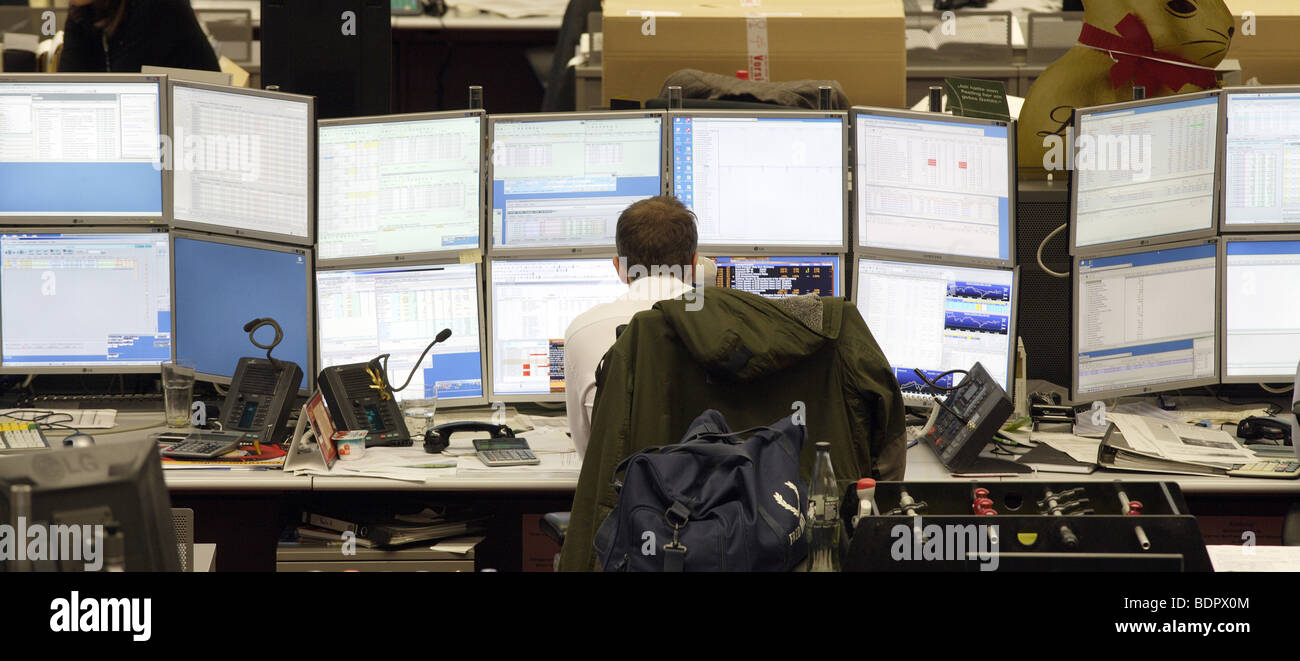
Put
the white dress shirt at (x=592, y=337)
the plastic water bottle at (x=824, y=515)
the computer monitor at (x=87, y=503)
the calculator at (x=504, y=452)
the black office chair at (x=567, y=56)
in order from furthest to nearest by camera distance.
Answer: the black office chair at (x=567, y=56), the calculator at (x=504, y=452), the white dress shirt at (x=592, y=337), the plastic water bottle at (x=824, y=515), the computer monitor at (x=87, y=503)

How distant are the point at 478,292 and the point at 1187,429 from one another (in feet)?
6.24

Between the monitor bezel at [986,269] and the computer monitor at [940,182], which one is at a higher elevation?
the computer monitor at [940,182]

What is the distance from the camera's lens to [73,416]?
3520 millimetres

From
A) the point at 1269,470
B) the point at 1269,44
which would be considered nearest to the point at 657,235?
the point at 1269,470

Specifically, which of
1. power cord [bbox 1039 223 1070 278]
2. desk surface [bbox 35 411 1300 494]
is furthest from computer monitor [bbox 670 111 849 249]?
desk surface [bbox 35 411 1300 494]

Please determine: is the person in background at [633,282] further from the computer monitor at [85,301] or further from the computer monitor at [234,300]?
the computer monitor at [85,301]

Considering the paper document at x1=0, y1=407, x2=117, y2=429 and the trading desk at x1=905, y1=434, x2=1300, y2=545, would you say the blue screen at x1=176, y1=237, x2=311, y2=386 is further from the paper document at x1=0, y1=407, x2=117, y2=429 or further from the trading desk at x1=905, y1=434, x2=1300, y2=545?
the trading desk at x1=905, y1=434, x2=1300, y2=545

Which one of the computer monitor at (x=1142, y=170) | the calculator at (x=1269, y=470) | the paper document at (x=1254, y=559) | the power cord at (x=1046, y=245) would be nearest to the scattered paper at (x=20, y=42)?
the power cord at (x=1046, y=245)

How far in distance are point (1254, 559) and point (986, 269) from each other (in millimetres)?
1482

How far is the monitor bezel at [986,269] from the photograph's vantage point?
11.6ft

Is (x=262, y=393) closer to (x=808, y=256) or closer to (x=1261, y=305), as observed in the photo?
(x=808, y=256)

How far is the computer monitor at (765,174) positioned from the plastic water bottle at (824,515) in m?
1.13

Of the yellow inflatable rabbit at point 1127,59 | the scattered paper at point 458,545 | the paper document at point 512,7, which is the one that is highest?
the paper document at point 512,7
